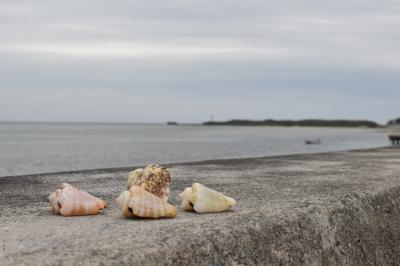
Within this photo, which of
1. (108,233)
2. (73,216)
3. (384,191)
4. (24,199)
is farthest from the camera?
(384,191)

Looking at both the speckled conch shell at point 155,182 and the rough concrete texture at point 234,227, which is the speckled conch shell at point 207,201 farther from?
the speckled conch shell at point 155,182

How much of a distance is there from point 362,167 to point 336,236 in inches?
192

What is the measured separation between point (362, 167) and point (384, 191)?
134 inches

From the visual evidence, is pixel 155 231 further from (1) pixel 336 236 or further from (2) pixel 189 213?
(1) pixel 336 236

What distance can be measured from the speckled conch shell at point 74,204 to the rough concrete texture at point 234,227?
9 cm

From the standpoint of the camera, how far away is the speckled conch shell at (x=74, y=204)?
187 inches

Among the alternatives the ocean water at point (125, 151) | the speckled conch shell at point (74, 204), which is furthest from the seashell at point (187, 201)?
the ocean water at point (125, 151)

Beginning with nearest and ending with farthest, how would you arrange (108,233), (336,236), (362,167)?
(108,233) → (336,236) → (362,167)

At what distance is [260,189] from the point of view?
6.79 metres

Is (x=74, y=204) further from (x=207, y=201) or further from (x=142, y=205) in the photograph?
(x=207, y=201)

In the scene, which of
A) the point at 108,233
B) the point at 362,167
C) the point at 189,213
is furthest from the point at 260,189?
the point at 362,167

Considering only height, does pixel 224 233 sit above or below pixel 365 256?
above

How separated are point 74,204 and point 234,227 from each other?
4.38ft

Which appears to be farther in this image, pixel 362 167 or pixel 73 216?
pixel 362 167
